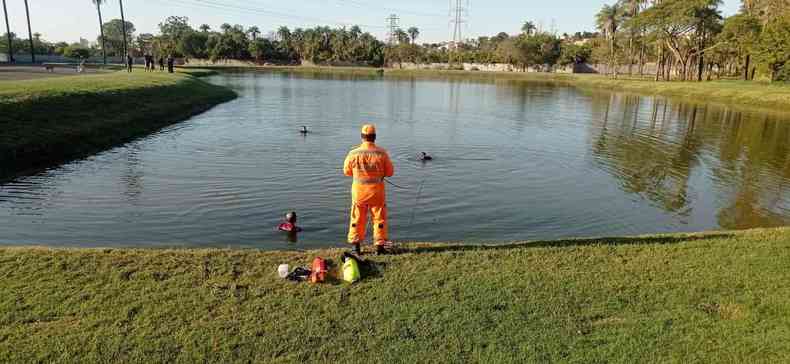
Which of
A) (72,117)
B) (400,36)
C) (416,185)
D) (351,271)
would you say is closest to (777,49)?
(416,185)

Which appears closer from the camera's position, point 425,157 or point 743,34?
point 425,157

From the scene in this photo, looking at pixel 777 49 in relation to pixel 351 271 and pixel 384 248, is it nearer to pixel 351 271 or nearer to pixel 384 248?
pixel 384 248

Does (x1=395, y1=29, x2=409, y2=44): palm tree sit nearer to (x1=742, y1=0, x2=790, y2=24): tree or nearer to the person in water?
(x1=742, y1=0, x2=790, y2=24): tree

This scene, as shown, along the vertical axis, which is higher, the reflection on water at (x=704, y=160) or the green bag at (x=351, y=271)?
the green bag at (x=351, y=271)

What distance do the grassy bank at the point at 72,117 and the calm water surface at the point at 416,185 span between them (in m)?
0.98

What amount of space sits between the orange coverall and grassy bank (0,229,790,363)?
1.43ft

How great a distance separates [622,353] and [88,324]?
214 inches

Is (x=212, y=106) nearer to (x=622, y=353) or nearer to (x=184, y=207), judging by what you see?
(x=184, y=207)

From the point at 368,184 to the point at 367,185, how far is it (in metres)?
0.02

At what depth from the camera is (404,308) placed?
20.5 feet

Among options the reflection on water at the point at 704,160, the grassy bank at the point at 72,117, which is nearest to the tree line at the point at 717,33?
the reflection on water at the point at 704,160

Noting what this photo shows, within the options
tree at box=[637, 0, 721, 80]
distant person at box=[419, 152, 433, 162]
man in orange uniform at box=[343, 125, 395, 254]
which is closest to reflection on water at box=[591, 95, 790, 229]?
distant person at box=[419, 152, 433, 162]

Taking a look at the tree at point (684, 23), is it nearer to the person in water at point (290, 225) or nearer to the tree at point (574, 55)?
the tree at point (574, 55)

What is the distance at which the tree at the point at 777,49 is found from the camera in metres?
51.7
